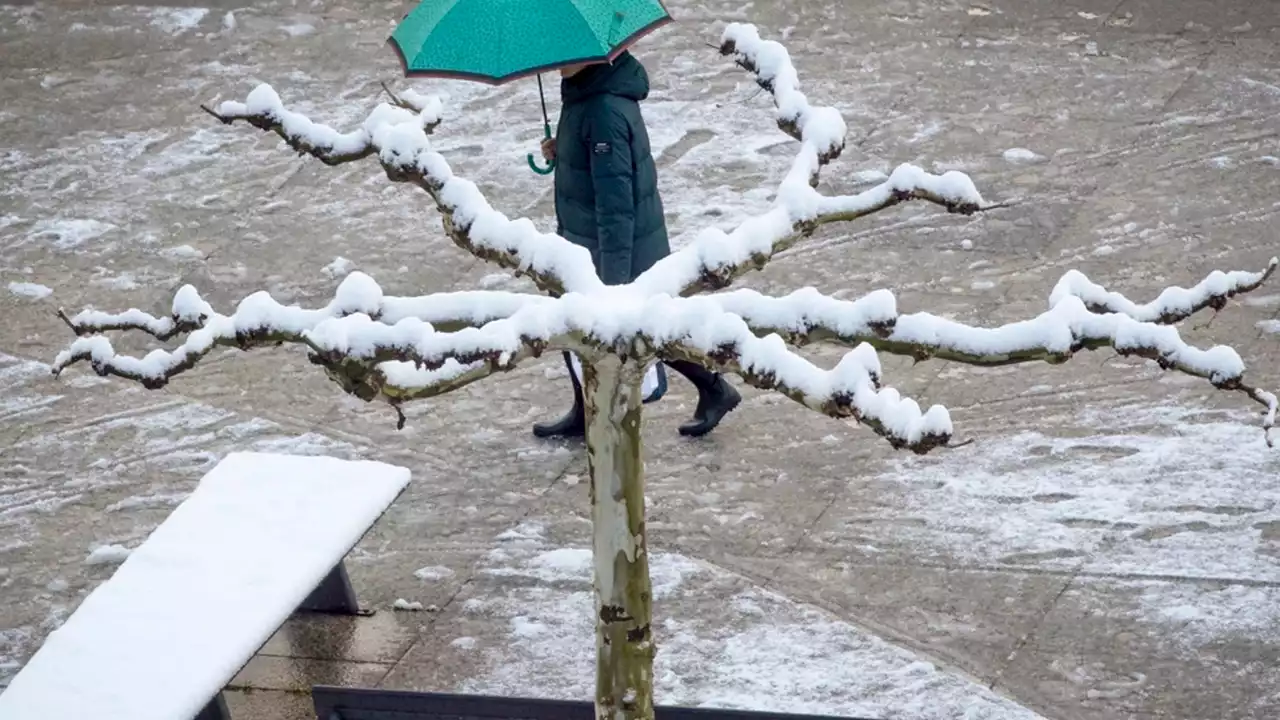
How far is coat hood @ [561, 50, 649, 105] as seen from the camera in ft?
18.1

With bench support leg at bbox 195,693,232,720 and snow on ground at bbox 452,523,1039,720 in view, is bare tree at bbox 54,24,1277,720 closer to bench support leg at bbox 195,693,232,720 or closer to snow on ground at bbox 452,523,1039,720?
snow on ground at bbox 452,523,1039,720

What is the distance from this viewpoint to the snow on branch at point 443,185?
11.3 feet

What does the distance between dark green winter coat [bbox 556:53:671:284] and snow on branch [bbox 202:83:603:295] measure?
1776 millimetres

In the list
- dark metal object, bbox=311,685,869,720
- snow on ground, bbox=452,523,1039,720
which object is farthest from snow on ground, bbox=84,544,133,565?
dark metal object, bbox=311,685,869,720

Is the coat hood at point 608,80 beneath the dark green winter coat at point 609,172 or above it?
above

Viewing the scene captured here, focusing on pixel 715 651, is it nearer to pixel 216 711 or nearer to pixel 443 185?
pixel 216 711

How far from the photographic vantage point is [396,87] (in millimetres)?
9211

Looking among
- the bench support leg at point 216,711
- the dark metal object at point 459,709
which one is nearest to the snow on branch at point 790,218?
the dark metal object at point 459,709

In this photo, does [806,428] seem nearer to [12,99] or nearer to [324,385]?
[324,385]

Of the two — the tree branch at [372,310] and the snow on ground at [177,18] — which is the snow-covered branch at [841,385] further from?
the snow on ground at [177,18]

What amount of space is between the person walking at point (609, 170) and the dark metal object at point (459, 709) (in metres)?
1.28

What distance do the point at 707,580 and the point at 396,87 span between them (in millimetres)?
4380

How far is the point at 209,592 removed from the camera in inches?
193

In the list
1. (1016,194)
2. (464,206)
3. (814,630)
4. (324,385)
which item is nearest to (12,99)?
(324,385)
